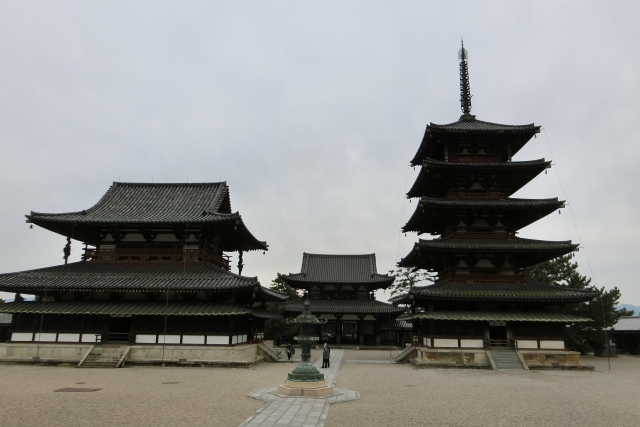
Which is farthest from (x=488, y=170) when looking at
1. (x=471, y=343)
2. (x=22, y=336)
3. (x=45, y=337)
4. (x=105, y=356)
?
(x=22, y=336)

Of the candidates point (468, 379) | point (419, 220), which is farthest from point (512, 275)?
point (468, 379)

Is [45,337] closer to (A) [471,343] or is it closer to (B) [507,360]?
(A) [471,343]

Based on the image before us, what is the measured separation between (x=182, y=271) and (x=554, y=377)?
24.0m

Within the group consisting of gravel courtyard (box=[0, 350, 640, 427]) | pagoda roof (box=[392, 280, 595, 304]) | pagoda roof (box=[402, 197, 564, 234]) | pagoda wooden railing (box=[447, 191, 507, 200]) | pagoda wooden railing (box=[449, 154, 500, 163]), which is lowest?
gravel courtyard (box=[0, 350, 640, 427])

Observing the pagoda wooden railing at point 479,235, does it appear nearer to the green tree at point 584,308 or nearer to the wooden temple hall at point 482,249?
the wooden temple hall at point 482,249

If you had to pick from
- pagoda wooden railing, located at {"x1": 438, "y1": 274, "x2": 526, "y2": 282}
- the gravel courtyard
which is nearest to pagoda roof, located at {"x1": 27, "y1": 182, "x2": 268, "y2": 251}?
the gravel courtyard

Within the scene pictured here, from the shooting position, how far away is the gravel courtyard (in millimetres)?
13289

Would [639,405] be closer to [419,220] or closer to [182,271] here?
[419,220]

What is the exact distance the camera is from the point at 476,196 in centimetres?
3312

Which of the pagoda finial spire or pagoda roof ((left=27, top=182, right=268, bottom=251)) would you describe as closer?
pagoda roof ((left=27, top=182, right=268, bottom=251))

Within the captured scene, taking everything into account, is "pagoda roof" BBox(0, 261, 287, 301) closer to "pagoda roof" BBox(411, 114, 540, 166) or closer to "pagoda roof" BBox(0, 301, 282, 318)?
"pagoda roof" BBox(0, 301, 282, 318)

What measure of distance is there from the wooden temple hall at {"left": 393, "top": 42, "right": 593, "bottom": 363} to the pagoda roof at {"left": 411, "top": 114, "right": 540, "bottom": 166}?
0.07 meters

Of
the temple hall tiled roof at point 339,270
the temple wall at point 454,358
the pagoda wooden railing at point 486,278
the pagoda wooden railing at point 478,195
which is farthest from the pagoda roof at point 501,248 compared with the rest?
the temple hall tiled roof at point 339,270

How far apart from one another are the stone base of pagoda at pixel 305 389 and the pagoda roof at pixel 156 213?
556 inches
